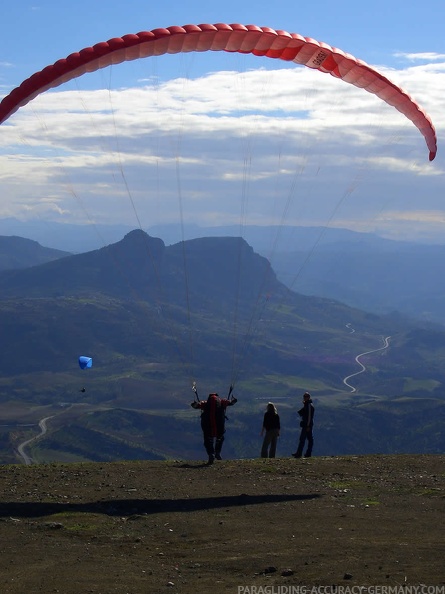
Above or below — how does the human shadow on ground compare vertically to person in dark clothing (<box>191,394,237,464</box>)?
below

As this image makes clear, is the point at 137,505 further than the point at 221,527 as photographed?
Yes

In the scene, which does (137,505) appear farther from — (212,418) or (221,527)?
(212,418)

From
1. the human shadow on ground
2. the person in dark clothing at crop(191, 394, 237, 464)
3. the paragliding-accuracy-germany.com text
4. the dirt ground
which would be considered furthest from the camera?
the person in dark clothing at crop(191, 394, 237, 464)

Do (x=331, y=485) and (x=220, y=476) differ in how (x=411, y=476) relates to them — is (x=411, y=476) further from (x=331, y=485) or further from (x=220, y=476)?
(x=220, y=476)

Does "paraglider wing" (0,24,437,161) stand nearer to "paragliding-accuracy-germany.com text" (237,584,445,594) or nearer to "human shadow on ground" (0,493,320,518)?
"human shadow on ground" (0,493,320,518)

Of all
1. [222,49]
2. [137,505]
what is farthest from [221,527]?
[222,49]

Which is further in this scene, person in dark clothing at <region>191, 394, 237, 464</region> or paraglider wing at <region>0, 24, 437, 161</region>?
person in dark clothing at <region>191, 394, 237, 464</region>

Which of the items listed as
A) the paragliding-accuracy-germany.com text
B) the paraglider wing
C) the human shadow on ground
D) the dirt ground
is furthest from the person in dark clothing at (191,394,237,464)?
the paragliding-accuracy-germany.com text
